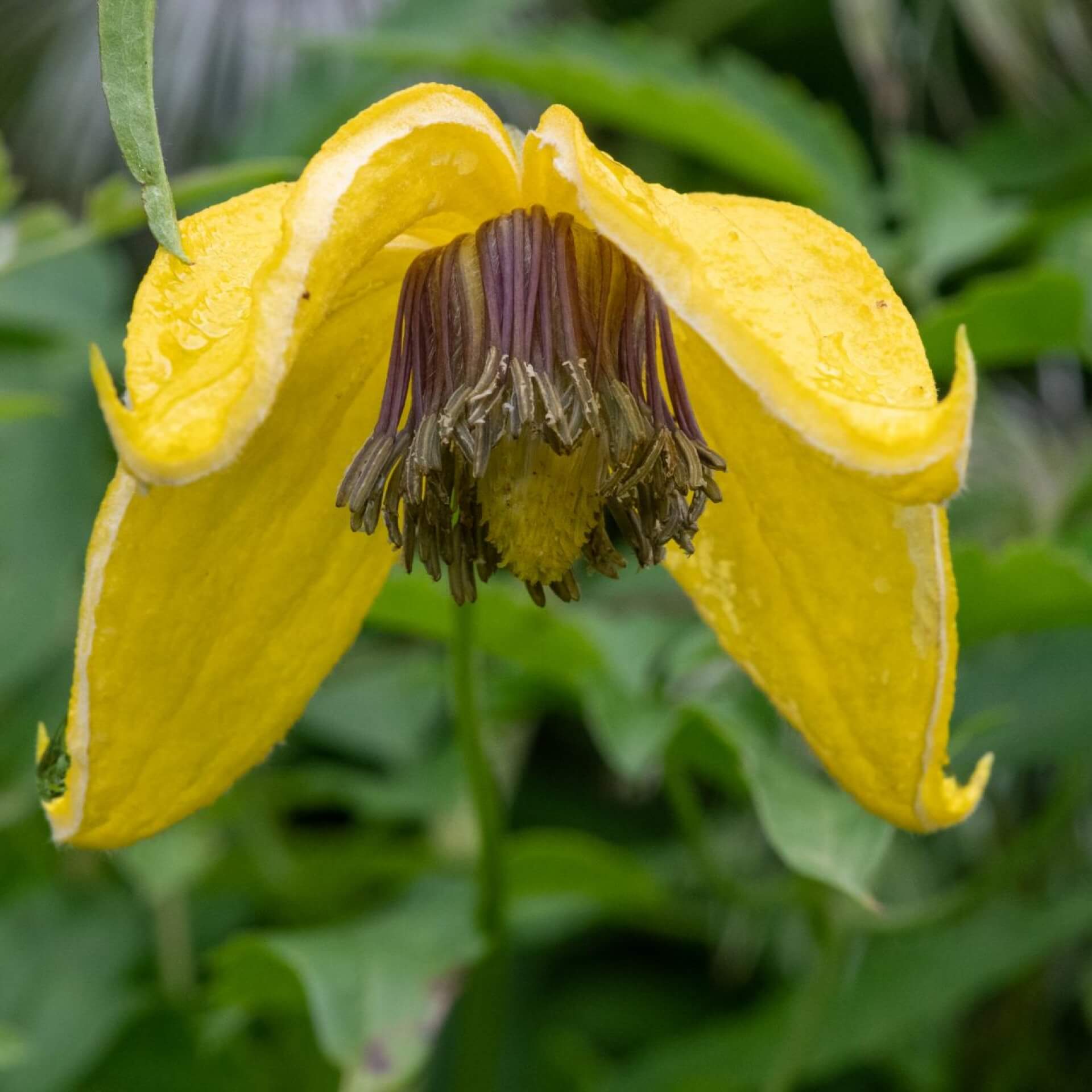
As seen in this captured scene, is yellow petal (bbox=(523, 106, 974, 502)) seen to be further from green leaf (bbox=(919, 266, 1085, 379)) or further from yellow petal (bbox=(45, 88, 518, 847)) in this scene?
green leaf (bbox=(919, 266, 1085, 379))

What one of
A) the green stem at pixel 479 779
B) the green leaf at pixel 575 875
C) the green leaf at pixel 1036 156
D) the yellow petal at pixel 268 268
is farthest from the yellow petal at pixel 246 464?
the green leaf at pixel 1036 156

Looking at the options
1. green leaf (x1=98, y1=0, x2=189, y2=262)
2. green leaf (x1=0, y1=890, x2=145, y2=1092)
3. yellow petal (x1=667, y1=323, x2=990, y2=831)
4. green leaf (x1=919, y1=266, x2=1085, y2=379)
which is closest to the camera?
green leaf (x1=98, y1=0, x2=189, y2=262)

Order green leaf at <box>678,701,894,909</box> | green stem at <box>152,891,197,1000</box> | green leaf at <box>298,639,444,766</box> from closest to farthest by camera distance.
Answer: green leaf at <box>678,701,894,909</box> < green stem at <box>152,891,197,1000</box> < green leaf at <box>298,639,444,766</box>

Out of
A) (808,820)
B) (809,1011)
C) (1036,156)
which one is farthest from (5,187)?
(1036,156)

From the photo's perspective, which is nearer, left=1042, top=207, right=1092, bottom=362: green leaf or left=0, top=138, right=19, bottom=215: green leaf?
left=0, top=138, right=19, bottom=215: green leaf

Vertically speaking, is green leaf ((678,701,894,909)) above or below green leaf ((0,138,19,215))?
below

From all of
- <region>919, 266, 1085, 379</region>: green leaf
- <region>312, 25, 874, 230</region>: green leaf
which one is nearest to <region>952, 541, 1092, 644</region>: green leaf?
<region>919, 266, 1085, 379</region>: green leaf
